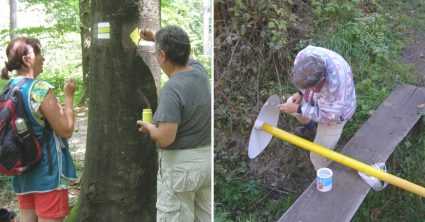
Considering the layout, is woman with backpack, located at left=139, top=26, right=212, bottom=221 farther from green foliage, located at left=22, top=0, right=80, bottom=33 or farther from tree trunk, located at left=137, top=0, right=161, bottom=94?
green foliage, located at left=22, top=0, right=80, bottom=33

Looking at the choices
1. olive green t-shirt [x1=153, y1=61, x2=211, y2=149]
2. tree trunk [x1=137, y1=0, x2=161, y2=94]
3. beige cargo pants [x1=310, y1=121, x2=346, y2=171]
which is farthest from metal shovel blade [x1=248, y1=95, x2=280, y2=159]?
tree trunk [x1=137, y1=0, x2=161, y2=94]

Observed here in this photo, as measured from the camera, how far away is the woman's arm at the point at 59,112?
2.05m

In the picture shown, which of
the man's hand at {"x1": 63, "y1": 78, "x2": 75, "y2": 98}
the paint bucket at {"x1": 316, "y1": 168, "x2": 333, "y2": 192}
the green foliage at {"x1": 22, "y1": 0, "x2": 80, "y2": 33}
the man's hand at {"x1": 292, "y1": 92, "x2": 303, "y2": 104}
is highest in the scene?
the green foliage at {"x1": 22, "y1": 0, "x2": 80, "y2": 33}

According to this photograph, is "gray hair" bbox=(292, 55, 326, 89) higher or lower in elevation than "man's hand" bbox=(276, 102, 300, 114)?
higher

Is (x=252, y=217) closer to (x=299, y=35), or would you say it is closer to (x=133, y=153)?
(x=133, y=153)

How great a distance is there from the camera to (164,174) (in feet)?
6.58

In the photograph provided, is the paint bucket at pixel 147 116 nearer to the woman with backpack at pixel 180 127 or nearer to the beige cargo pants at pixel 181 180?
the woman with backpack at pixel 180 127

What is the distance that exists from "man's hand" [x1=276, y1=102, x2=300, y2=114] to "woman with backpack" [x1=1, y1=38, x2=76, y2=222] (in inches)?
48.8

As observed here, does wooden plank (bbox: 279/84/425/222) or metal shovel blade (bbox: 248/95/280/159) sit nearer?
wooden plank (bbox: 279/84/425/222)

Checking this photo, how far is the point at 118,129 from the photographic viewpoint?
2.17 metres

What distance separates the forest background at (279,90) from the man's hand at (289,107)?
0.73 feet

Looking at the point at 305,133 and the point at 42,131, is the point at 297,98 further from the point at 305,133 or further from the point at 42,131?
the point at 42,131

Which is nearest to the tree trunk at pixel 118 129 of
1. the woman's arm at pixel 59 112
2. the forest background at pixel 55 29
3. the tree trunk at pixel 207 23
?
the woman's arm at pixel 59 112

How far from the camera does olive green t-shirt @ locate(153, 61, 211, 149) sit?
5.87 feet
